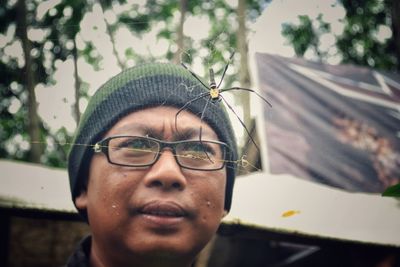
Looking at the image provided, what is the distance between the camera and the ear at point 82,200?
3.01 ft

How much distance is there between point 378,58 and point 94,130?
1043 millimetres

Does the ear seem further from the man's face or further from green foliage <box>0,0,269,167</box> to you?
green foliage <box>0,0,269,167</box>

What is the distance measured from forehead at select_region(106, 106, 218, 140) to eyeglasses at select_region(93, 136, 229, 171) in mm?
14

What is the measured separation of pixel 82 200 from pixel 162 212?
0.22 meters

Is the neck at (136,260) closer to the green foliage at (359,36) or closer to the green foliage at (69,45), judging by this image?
the green foliage at (69,45)

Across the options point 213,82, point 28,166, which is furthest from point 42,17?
point 213,82

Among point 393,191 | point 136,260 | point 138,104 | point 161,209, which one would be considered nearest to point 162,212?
point 161,209

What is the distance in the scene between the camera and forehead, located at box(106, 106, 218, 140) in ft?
2.89

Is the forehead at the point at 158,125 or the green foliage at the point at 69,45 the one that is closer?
the forehead at the point at 158,125

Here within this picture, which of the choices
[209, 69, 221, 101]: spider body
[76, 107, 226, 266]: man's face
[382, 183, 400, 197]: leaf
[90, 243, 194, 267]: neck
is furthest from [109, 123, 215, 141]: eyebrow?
[382, 183, 400, 197]: leaf

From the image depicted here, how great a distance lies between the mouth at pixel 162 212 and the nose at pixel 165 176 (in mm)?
37

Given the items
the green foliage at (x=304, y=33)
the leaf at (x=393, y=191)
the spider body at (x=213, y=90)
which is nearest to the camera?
the leaf at (x=393, y=191)

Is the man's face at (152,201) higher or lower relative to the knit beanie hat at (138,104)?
lower

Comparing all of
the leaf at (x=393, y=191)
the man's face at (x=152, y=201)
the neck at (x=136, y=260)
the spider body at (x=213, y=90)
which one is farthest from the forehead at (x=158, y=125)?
the leaf at (x=393, y=191)
